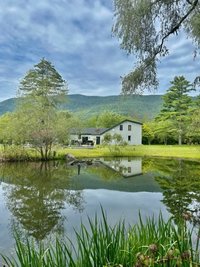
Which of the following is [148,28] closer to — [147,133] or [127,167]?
[127,167]

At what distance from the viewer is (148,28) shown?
6211 millimetres

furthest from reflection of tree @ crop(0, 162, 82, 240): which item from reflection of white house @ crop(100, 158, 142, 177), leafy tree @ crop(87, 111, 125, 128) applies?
leafy tree @ crop(87, 111, 125, 128)

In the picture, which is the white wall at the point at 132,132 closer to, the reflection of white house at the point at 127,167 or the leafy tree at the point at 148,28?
the reflection of white house at the point at 127,167

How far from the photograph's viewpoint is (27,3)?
12.2m

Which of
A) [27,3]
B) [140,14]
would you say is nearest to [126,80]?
[140,14]

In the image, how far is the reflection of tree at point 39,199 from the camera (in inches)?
298

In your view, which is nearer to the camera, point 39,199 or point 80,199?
point 39,199

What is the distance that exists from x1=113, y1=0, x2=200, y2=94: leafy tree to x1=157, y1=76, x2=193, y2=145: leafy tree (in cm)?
3819

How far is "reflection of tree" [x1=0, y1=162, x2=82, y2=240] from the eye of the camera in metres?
7.58

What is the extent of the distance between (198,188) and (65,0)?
901 cm

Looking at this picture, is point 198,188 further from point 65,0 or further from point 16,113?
point 16,113

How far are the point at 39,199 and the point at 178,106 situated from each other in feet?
130

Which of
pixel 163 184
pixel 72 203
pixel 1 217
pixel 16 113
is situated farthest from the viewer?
pixel 16 113

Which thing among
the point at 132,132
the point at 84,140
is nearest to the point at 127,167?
the point at 132,132
